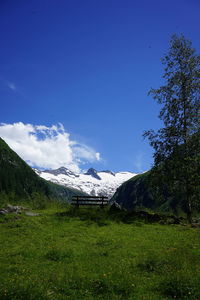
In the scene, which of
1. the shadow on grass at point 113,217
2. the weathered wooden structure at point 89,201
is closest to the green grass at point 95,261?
the shadow on grass at point 113,217

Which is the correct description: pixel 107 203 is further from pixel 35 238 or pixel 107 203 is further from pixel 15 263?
pixel 15 263

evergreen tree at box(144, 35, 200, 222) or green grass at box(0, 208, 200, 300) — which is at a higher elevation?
evergreen tree at box(144, 35, 200, 222)

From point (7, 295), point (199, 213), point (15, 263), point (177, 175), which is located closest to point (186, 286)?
point (7, 295)

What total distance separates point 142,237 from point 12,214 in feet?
48.5

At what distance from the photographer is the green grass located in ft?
33.6

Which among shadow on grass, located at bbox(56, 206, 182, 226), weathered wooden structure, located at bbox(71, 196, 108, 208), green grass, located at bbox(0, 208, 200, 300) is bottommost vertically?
green grass, located at bbox(0, 208, 200, 300)

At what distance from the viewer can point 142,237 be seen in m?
22.0

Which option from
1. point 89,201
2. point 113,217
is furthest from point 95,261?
point 89,201

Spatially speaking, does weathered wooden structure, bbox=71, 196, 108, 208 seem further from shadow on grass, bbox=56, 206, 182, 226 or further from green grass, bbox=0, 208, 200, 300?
green grass, bbox=0, 208, 200, 300

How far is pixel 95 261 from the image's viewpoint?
14.6m

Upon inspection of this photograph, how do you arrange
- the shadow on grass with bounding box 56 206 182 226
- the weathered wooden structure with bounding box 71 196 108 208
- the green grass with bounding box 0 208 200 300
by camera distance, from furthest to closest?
the weathered wooden structure with bounding box 71 196 108 208
the shadow on grass with bounding box 56 206 182 226
the green grass with bounding box 0 208 200 300

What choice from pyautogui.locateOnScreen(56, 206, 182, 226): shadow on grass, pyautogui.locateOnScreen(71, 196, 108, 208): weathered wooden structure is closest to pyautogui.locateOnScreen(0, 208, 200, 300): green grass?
pyautogui.locateOnScreen(56, 206, 182, 226): shadow on grass

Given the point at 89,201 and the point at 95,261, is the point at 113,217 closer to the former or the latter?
the point at 89,201

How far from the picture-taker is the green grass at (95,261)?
10.2m
